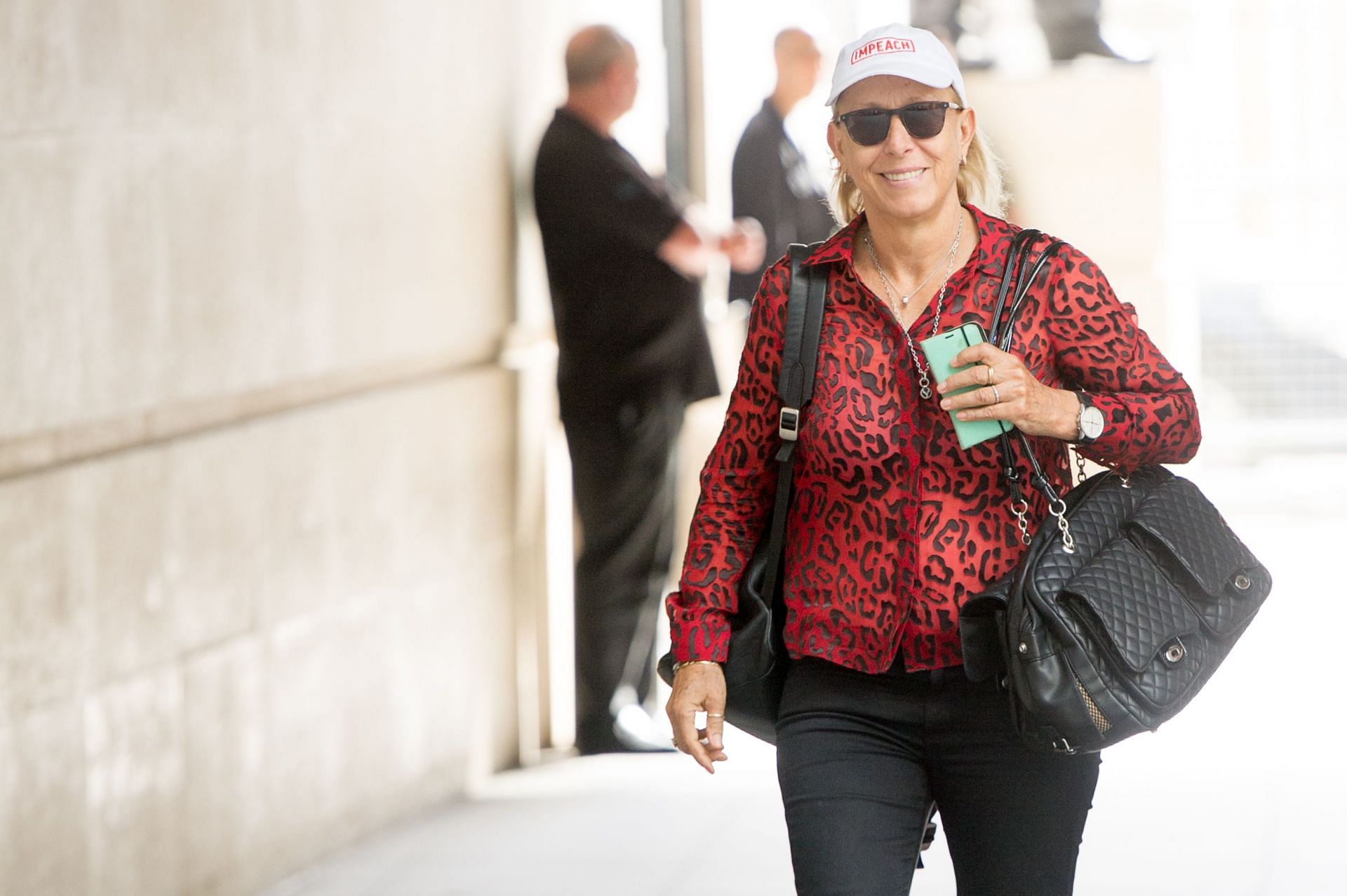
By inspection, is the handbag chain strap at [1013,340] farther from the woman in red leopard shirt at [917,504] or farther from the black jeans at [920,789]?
the black jeans at [920,789]

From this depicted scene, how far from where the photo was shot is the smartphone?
Result: 258 centimetres

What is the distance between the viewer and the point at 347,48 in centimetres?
527

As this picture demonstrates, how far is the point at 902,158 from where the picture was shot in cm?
271

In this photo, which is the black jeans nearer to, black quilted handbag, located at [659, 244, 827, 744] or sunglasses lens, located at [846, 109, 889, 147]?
black quilted handbag, located at [659, 244, 827, 744]

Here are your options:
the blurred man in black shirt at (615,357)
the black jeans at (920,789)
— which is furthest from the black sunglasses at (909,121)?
the blurred man in black shirt at (615,357)

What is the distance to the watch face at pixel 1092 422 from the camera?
2635 millimetres

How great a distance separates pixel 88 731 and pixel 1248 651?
484cm

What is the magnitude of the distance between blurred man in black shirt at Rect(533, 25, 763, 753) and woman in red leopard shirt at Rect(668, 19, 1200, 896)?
355cm

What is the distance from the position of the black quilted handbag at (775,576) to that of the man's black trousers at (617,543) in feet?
11.5

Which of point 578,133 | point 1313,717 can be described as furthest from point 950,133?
point 1313,717

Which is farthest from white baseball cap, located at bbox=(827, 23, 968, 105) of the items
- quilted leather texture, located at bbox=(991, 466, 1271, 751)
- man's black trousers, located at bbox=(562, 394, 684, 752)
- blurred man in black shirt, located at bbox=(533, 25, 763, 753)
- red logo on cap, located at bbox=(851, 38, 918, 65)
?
man's black trousers, located at bbox=(562, 394, 684, 752)

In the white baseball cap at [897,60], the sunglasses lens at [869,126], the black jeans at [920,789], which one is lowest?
the black jeans at [920,789]

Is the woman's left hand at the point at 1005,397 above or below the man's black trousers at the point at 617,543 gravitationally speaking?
above

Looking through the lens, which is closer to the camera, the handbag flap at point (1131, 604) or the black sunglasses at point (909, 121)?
the handbag flap at point (1131, 604)
